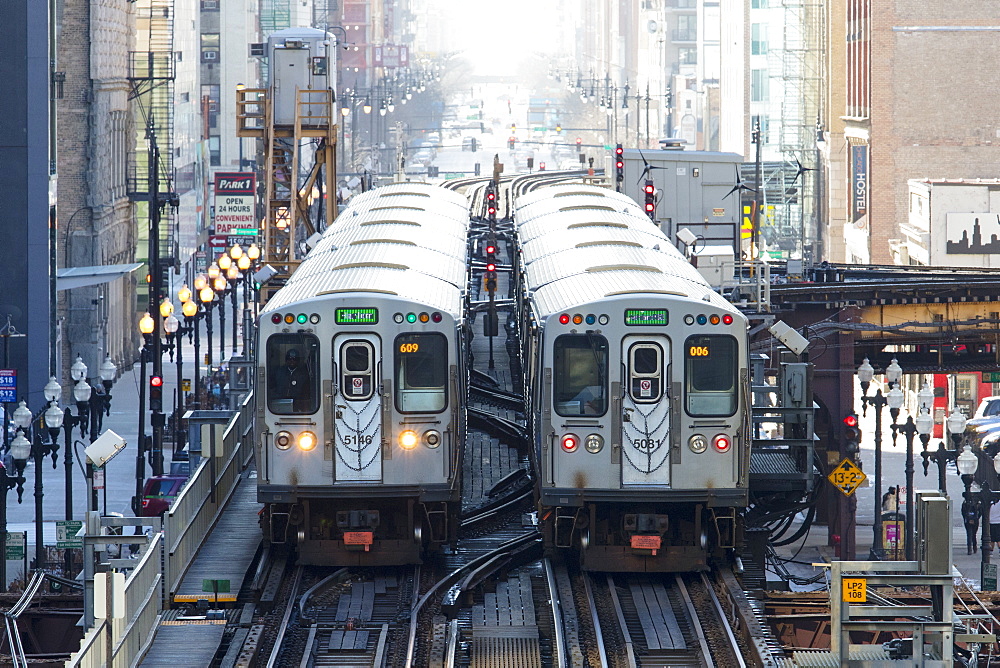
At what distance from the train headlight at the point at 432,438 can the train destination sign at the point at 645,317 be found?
242 cm

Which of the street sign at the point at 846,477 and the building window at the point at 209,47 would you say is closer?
the street sign at the point at 846,477

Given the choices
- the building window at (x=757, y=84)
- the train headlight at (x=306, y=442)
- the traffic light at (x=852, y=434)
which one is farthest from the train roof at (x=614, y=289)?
the building window at (x=757, y=84)

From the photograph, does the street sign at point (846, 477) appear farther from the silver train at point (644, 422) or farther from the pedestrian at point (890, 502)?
the silver train at point (644, 422)

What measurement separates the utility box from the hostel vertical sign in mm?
33280

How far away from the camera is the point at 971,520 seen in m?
36.8

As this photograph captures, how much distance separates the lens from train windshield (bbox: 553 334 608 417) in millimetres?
18297

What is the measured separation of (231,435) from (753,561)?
7457 millimetres

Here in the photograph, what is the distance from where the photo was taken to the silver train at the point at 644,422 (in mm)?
18203

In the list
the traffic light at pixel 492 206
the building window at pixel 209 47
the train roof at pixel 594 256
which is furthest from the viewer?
the building window at pixel 209 47

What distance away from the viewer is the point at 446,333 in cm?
1870

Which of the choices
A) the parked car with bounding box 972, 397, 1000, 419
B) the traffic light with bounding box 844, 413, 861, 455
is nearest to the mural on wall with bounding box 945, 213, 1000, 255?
the parked car with bounding box 972, 397, 1000, 419

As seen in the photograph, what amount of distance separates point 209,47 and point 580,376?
71.5 meters

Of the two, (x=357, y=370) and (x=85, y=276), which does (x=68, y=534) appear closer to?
(x=357, y=370)

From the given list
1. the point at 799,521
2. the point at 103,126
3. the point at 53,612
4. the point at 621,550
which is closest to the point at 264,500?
the point at 621,550
